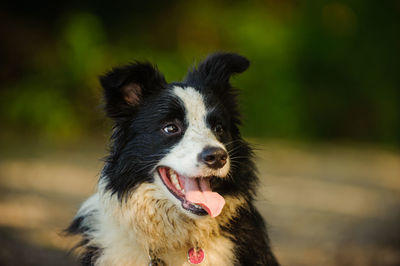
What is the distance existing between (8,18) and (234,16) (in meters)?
6.18

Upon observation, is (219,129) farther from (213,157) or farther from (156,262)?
(156,262)

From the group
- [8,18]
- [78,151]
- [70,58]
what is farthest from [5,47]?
[78,151]

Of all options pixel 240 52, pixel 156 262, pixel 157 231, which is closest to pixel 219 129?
pixel 157 231

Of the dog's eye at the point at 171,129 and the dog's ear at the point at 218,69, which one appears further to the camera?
the dog's ear at the point at 218,69

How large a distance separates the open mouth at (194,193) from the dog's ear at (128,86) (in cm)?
53

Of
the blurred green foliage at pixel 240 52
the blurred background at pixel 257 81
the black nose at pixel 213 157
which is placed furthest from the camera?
the blurred green foliage at pixel 240 52

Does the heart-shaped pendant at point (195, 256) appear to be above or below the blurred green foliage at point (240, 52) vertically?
below

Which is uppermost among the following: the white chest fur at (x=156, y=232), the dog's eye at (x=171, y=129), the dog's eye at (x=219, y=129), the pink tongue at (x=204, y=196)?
the dog's eye at (x=171, y=129)

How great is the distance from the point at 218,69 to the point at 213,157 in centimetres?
89

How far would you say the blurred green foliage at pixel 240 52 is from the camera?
11.1 m

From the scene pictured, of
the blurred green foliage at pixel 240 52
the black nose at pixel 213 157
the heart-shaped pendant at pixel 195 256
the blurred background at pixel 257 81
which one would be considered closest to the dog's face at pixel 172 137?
the black nose at pixel 213 157

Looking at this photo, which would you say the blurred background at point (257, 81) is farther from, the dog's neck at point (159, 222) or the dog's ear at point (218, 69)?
the dog's neck at point (159, 222)

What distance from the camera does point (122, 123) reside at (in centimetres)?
317

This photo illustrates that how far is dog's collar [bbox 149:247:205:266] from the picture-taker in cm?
288
